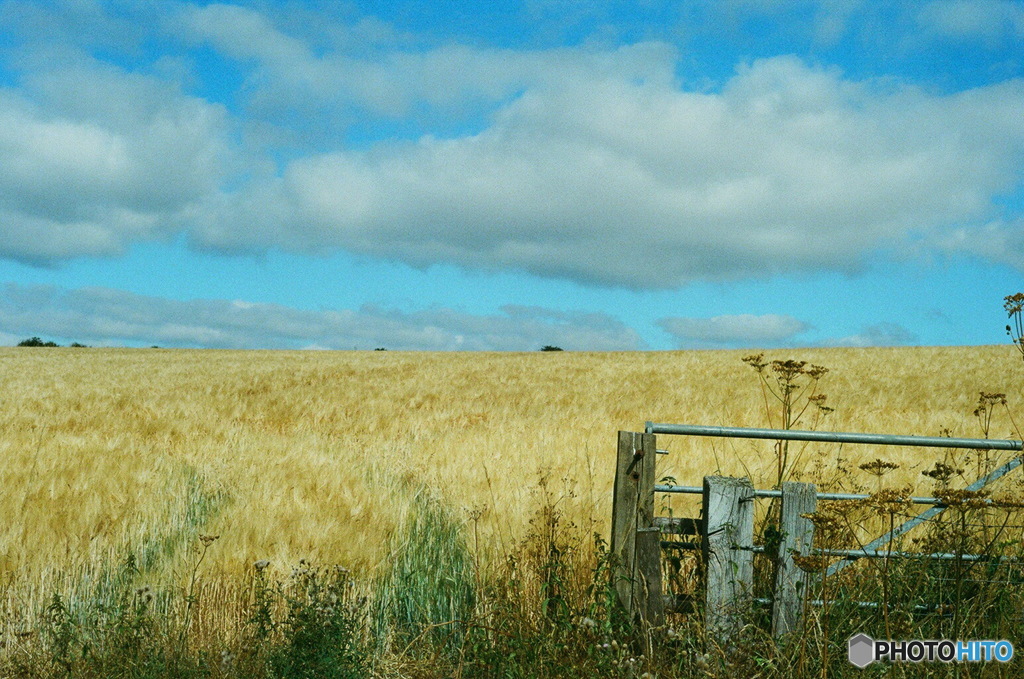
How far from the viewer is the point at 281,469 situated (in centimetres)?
810

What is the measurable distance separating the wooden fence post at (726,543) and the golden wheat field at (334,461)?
1.39 m

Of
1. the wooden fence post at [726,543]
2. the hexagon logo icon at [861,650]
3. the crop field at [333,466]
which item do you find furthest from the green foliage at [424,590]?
the hexagon logo icon at [861,650]

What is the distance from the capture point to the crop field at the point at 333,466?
5469mm

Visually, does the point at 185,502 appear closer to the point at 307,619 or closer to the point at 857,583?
the point at 307,619

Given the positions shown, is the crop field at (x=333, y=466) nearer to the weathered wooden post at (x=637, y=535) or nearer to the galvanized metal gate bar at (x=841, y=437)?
the weathered wooden post at (x=637, y=535)

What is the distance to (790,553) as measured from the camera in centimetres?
371

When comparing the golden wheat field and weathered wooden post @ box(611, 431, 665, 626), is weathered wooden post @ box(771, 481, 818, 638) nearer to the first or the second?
weathered wooden post @ box(611, 431, 665, 626)

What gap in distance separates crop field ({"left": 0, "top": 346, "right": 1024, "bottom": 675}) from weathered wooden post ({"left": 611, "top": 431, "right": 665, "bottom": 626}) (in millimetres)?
706

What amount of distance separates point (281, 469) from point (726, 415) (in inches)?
374

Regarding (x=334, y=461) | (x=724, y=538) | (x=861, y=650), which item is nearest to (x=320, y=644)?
(x=724, y=538)

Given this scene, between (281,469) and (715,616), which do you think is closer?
(715,616)

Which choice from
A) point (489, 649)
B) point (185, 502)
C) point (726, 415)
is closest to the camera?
point (489, 649)

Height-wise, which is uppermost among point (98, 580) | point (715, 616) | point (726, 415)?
point (726, 415)

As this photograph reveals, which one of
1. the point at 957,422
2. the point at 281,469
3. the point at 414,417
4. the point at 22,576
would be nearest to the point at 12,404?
the point at 414,417
